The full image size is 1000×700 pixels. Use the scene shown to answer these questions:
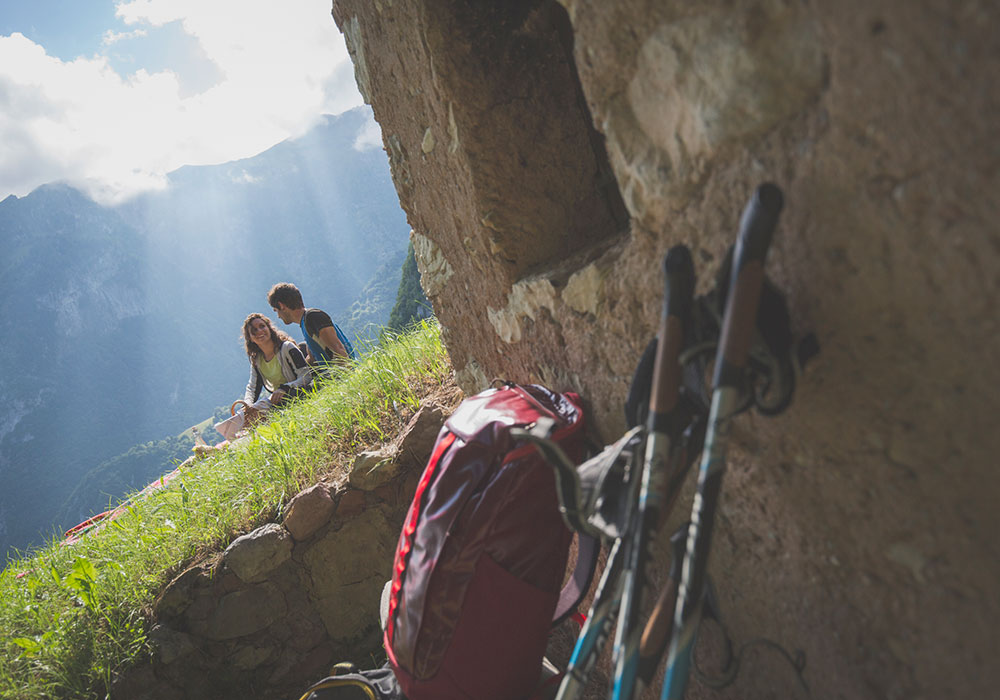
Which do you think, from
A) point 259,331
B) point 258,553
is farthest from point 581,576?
point 259,331

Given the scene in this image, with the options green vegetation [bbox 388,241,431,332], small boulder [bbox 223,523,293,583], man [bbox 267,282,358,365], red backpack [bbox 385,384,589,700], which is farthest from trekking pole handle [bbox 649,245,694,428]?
green vegetation [bbox 388,241,431,332]

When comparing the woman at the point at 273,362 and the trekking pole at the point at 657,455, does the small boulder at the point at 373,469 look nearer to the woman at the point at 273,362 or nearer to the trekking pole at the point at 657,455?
the woman at the point at 273,362

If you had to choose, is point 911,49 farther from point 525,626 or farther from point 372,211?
point 372,211

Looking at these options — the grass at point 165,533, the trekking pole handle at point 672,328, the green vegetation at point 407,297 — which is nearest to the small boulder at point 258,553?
the grass at point 165,533

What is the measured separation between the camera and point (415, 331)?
3668mm

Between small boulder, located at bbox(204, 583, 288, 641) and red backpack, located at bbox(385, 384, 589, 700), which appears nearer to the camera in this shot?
red backpack, located at bbox(385, 384, 589, 700)

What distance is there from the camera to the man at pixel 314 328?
152 inches

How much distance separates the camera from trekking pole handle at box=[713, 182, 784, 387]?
654 millimetres

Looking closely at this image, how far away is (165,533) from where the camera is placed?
2729mm

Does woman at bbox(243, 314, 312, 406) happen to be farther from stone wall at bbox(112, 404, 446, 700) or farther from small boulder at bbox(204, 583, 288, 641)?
small boulder at bbox(204, 583, 288, 641)

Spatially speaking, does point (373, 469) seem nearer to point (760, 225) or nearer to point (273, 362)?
point (273, 362)

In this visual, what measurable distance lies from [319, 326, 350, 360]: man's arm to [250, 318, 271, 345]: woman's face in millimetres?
566

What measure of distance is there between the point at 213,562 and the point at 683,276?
263cm

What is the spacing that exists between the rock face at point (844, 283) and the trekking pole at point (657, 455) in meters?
0.12
